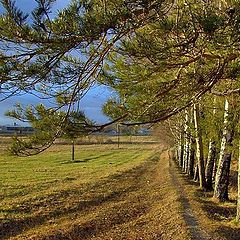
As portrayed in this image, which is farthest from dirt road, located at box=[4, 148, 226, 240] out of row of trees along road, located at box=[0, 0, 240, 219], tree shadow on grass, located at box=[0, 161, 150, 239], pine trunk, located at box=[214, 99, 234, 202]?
row of trees along road, located at box=[0, 0, 240, 219]

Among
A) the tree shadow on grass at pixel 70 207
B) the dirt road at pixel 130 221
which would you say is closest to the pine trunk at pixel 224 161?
the dirt road at pixel 130 221

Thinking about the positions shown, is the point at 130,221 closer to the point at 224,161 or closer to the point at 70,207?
the point at 70,207

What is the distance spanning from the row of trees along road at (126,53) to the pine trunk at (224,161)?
490cm

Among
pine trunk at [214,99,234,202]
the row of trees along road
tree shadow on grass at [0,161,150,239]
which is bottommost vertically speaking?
tree shadow on grass at [0,161,150,239]

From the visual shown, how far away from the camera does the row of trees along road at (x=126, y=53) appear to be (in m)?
5.29

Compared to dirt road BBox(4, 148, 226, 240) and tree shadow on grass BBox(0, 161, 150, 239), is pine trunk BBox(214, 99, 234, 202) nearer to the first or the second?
dirt road BBox(4, 148, 226, 240)

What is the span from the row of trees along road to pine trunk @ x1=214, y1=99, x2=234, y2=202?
4.90 meters

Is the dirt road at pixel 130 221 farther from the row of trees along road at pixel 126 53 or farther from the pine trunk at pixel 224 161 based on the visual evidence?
the row of trees along road at pixel 126 53

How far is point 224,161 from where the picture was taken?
14.2 m

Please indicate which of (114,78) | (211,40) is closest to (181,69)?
(114,78)

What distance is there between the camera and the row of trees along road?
5293 millimetres

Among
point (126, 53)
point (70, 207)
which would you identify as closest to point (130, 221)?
point (70, 207)

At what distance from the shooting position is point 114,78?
28.5ft

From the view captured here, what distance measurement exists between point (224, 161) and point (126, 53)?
884 cm
